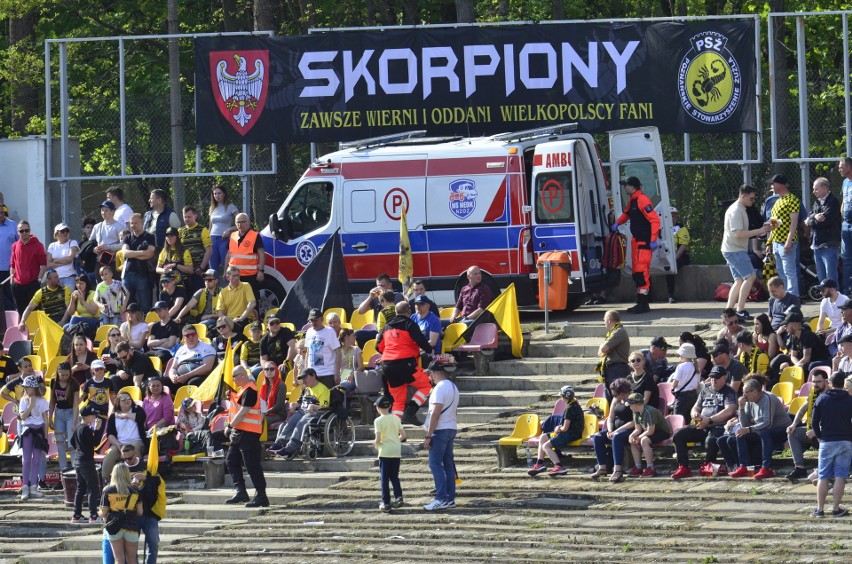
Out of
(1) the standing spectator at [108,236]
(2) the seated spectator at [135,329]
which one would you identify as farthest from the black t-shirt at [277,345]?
(1) the standing spectator at [108,236]

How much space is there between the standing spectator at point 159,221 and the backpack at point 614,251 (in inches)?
255

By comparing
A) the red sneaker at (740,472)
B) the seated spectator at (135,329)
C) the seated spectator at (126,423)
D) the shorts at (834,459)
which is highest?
the seated spectator at (135,329)

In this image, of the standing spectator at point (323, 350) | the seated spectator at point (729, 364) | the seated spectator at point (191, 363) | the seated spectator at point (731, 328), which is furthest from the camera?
the seated spectator at point (191, 363)

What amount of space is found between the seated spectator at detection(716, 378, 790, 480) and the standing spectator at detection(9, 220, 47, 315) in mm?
12100

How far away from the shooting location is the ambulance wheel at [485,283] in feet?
76.8

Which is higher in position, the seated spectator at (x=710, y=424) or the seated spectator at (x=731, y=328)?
the seated spectator at (x=731, y=328)

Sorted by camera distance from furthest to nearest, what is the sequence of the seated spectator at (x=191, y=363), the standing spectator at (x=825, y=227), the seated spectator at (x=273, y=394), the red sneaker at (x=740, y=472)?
1. the standing spectator at (x=825, y=227)
2. the seated spectator at (x=191, y=363)
3. the seated spectator at (x=273, y=394)
4. the red sneaker at (x=740, y=472)

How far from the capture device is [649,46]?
84.0 feet

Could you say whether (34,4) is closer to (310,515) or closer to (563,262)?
(563,262)

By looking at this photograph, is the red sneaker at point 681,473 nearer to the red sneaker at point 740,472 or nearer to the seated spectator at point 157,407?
the red sneaker at point 740,472

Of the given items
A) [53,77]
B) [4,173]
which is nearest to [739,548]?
[4,173]

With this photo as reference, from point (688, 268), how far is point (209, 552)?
11.4m

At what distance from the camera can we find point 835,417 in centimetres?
1586

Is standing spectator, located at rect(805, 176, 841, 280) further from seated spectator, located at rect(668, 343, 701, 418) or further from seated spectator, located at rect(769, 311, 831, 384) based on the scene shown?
seated spectator, located at rect(668, 343, 701, 418)
